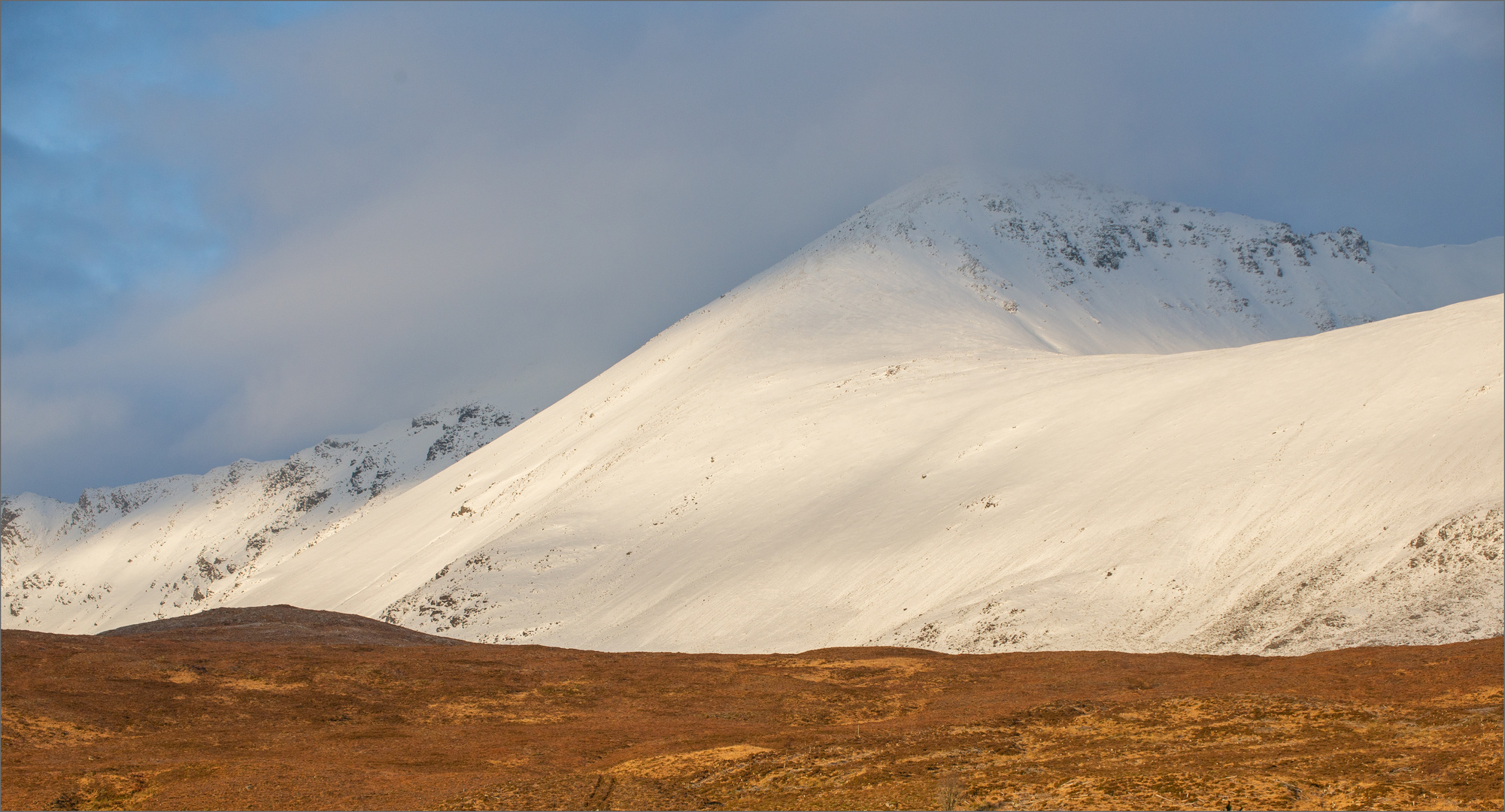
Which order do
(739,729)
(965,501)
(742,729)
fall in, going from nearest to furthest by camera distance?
1. (742,729)
2. (739,729)
3. (965,501)

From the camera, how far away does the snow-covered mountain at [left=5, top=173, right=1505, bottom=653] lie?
39625 mm

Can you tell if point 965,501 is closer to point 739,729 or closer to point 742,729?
point 739,729

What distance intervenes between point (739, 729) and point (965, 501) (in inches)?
1287

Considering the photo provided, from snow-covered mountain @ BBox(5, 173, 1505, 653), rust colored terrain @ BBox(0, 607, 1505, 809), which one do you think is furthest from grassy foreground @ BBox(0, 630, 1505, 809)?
snow-covered mountain @ BBox(5, 173, 1505, 653)

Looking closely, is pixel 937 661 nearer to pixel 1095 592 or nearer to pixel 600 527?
pixel 1095 592

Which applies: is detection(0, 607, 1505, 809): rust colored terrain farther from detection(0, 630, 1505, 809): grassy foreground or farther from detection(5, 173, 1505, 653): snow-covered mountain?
detection(5, 173, 1505, 653): snow-covered mountain

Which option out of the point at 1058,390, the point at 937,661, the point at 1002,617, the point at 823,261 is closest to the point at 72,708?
the point at 937,661

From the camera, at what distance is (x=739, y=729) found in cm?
2602

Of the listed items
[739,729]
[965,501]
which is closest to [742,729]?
[739,729]

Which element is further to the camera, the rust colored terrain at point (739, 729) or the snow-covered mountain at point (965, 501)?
the snow-covered mountain at point (965, 501)

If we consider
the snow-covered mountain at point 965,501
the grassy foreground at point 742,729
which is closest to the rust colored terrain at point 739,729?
the grassy foreground at point 742,729

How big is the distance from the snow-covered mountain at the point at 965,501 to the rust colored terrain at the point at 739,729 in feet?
27.3

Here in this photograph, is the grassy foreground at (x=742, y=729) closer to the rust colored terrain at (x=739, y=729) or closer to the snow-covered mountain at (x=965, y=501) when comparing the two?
the rust colored terrain at (x=739, y=729)

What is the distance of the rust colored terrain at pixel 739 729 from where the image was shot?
18.0 metres
